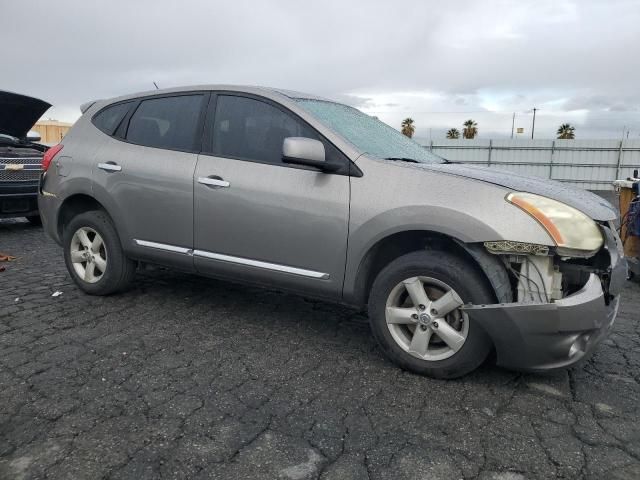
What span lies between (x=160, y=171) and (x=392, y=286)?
6.59 ft

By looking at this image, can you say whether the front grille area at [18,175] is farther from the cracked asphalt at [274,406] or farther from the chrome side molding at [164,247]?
the chrome side molding at [164,247]

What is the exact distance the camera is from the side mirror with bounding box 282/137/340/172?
10.5 feet

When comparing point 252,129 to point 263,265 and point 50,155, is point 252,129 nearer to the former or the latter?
point 263,265

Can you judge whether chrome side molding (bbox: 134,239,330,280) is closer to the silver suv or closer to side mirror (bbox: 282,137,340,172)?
the silver suv

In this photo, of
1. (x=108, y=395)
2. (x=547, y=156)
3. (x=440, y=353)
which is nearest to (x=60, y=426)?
(x=108, y=395)

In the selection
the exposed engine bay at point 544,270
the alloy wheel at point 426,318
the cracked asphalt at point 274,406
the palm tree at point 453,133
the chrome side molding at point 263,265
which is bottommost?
the cracked asphalt at point 274,406

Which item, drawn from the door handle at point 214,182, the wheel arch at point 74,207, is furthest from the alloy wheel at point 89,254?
the door handle at point 214,182

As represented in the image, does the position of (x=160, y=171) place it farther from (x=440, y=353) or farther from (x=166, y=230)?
(x=440, y=353)

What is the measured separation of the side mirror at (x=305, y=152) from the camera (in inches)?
126

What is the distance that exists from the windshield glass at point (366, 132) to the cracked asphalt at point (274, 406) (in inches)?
52.1

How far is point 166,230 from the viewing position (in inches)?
158

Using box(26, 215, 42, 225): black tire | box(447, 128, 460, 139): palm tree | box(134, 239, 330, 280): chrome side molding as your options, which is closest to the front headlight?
box(134, 239, 330, 280): chrome side molding

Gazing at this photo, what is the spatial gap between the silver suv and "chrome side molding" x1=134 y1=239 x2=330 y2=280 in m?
0.01

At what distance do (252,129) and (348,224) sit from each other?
3.57ft
